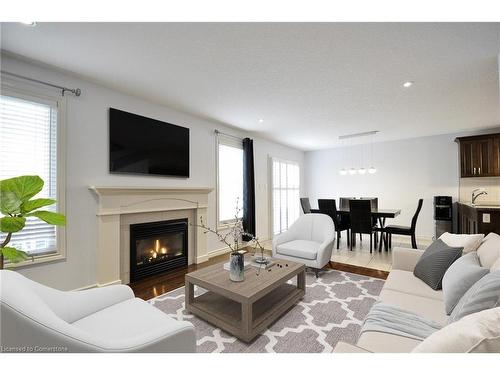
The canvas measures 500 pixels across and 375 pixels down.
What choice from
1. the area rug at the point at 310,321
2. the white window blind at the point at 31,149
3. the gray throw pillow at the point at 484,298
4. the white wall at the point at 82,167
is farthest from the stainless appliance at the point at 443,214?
the white window blind at the point at 31,149

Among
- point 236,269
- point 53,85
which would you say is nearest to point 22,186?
point 53,85

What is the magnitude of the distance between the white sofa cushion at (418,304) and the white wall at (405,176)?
4840 millimetres

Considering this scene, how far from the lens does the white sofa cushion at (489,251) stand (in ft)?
4.88

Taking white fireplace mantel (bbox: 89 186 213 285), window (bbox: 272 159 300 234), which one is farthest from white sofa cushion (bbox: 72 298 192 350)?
window (bbox: 272 159 300 234)

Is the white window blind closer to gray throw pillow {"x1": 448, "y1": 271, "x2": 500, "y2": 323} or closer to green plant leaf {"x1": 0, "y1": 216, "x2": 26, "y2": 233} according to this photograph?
green plant leaf {"x1": 0, "y1": 216, "x2": 26, "y2": 233}

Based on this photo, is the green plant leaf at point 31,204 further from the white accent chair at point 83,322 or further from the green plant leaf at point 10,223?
the white accent chair at point 83,322

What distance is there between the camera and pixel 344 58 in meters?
2.12

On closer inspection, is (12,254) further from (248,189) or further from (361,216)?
(361,216)

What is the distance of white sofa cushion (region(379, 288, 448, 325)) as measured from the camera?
1.39 m

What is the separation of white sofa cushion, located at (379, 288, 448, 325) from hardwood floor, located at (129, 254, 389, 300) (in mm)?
1486

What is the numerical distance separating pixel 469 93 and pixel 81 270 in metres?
5.30

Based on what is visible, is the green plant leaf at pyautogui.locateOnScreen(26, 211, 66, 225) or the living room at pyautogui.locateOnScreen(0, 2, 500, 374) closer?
the living room at pyautogui.locateOnScreen(0, 2, 500, 374)

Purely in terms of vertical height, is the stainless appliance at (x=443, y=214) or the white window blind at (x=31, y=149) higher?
the white window blind at (x=31, y=149)

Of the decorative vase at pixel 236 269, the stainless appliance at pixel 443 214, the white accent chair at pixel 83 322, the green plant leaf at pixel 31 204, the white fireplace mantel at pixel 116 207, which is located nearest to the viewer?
the white accent chair at pixel 83 322
